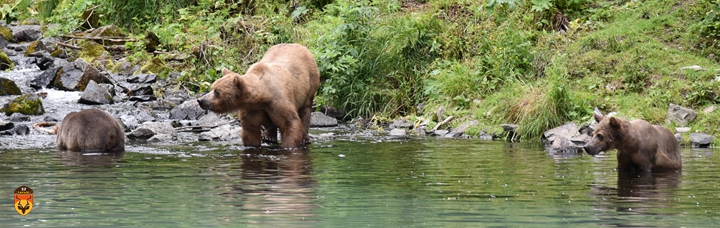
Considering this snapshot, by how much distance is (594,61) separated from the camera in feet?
54.6

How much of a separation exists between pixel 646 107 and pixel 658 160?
4.14 metres

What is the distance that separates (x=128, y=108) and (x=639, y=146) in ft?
31.0

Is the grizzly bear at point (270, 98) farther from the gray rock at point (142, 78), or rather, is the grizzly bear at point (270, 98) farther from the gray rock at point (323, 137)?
the gray rock at point (142, 78)

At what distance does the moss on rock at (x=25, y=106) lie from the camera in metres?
16.3

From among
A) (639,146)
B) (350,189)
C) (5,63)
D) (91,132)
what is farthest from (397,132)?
(5,63)

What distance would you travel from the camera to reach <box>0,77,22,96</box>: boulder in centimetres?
1788

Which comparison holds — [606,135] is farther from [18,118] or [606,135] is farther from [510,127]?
[18,118]

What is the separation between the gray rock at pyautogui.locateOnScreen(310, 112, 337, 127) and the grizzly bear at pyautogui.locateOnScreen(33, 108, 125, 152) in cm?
492

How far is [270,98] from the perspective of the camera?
13.3 m

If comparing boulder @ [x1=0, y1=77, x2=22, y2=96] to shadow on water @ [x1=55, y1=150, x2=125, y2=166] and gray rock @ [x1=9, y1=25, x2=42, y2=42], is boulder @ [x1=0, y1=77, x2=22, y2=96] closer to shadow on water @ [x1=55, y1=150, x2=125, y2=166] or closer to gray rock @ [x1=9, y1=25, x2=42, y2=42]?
gray rock @ [x1=9, y1=25, x2=42, y2=42]

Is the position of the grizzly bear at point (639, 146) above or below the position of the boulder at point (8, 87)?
below

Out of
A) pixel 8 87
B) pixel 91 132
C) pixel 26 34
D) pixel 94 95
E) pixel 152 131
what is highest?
pixel 26 34

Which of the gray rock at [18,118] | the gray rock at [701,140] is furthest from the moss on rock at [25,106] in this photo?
the gray rock at [701,140]

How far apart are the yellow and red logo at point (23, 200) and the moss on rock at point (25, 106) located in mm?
7729
